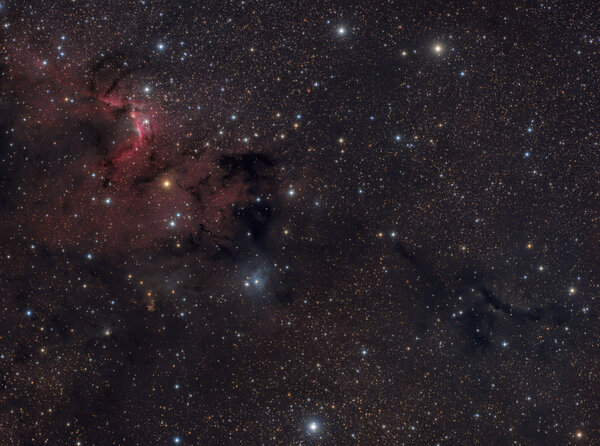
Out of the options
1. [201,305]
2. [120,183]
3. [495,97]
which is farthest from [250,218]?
[495,97]

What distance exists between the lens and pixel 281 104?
330 cm

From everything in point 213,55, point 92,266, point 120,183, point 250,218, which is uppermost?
point 213,55

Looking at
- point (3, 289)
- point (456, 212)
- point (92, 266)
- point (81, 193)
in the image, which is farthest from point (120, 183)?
point (456, 212)

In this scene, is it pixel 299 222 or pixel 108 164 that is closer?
pixel 108 164

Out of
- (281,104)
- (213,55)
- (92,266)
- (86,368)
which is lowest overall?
(86,368)

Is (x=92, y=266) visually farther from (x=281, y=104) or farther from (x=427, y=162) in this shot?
(x=427, y=162)

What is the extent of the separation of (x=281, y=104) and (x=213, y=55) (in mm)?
829

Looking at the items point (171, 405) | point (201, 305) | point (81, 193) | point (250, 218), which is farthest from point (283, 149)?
point (171, 405)

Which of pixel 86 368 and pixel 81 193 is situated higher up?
pixel 81 193

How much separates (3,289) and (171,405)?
6.68ft

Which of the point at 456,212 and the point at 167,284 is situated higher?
the point at 456,212

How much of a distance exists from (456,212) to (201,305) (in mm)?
2836

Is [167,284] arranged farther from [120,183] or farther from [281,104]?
[281,104]

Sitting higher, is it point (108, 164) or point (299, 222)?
point (108, 164)
